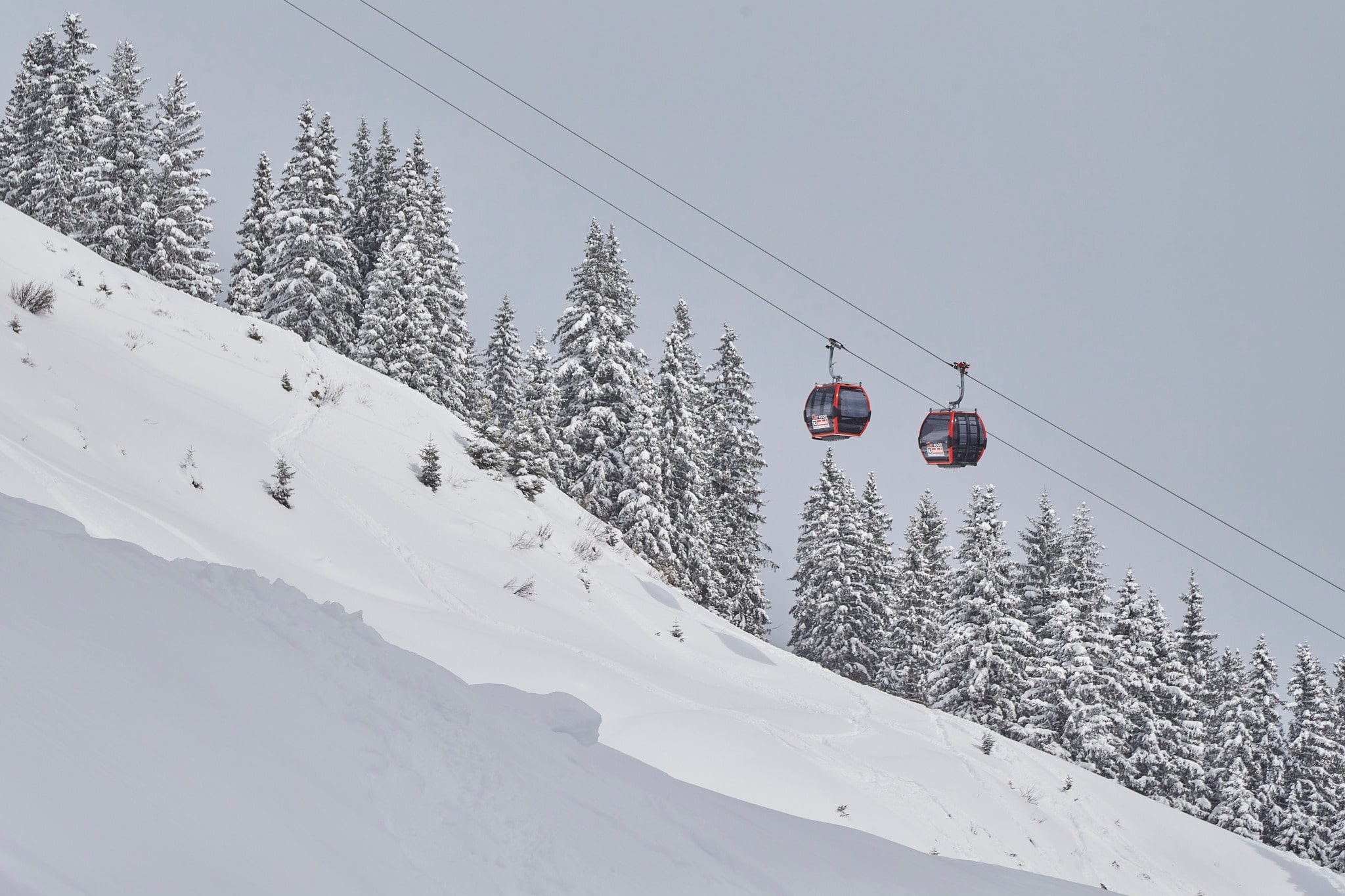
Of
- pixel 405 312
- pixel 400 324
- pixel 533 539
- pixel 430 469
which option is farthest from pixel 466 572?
pixel 405 312

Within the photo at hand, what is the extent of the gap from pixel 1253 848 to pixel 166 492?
768 inches

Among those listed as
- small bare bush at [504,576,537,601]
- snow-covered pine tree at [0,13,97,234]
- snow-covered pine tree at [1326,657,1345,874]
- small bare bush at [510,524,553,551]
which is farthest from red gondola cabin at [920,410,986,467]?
snow-covered pine tree at [0,13,97,234]

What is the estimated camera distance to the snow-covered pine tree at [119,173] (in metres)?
32.7

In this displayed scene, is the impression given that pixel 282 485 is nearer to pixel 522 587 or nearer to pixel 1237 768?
pixel 522 587

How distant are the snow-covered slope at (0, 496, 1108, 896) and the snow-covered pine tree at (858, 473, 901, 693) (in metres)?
29.4

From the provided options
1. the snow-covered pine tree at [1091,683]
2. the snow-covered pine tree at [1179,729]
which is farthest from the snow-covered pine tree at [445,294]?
the snow-covered pine tree at [1179,729]

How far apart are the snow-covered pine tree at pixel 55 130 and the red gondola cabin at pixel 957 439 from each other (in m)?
34.5

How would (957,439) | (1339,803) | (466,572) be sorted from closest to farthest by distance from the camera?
(466,572)
(957,439)
(1339,803)

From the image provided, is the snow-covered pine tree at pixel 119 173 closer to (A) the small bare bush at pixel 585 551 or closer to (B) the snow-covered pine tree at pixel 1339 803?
(A) the small bare bush at pixel 585 551

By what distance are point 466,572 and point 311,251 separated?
25.6 metres

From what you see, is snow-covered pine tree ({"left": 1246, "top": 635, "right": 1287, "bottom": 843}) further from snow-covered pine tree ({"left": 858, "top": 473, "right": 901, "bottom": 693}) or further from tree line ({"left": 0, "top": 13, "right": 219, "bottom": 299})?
tree line ({"left": 0, "top": 13, "right": 219, "bottom": 299})

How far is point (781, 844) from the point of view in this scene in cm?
673

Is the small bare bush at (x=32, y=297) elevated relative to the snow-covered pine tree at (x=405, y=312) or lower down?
lower down

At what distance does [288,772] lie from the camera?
13.6ft
